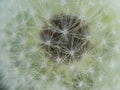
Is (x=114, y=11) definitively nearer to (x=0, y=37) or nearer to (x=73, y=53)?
(x=73, y=53)

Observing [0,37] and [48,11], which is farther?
[0,37]

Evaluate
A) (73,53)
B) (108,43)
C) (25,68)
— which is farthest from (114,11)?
(25,68)

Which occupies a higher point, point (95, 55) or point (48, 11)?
point (48, 11)

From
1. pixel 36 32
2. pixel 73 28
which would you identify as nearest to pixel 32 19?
pixel 36 32

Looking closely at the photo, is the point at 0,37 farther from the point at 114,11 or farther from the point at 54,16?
the point at 114,11

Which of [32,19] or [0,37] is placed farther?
[0,37]

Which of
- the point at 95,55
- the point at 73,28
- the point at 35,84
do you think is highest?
the point at 73,28
